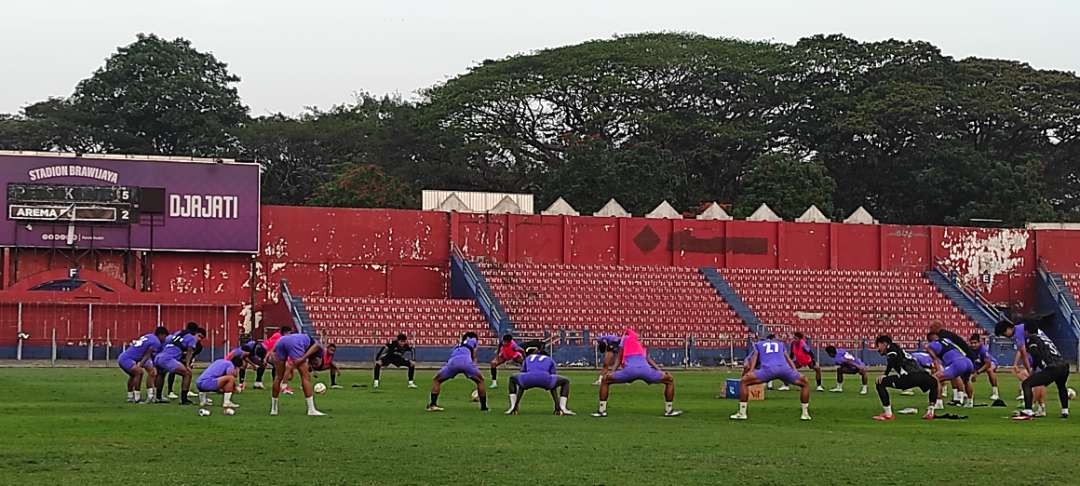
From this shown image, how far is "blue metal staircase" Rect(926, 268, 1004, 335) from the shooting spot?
2606 inches

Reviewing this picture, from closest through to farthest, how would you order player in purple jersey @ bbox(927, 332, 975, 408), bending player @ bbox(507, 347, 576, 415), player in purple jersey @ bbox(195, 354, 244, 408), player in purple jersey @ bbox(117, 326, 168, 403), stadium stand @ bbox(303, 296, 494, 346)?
player in purple jersey @ bbox(195, 354, 244, 408) < bending player @ bbox(507, 347, 576, 415) < player in purple jersey @ bbox(927, 332, 975, 408) < player in purple jersey @ bbox(117, 326, 168, 403) < stadium stand @ bbox(303, 296, 494, 346)

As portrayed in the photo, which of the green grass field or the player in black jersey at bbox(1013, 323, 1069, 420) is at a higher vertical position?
the player in black jersey at bbox(1013, 323, 1069, 420)

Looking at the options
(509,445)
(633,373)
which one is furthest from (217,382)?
(509,445)

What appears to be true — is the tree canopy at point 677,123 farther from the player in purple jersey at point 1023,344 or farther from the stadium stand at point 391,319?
the player in purple jersey at point 1023,344

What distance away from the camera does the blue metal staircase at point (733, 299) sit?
205 ft

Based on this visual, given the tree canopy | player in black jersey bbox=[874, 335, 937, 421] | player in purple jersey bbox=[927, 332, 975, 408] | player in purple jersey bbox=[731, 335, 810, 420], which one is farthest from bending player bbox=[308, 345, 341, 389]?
the tree canopy

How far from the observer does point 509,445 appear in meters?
19.5

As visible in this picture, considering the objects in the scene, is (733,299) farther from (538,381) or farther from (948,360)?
(538,381)

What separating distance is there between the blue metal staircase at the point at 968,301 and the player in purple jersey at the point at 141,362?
145ft

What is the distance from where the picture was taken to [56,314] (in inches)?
2210

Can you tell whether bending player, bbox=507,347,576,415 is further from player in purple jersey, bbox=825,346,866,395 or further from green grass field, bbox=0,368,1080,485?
player in purple jersey, bbox=825,346,866,395

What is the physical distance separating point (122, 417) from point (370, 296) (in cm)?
4134

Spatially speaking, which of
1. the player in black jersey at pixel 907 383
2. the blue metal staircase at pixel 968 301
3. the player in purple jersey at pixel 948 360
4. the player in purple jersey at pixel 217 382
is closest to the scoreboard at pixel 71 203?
the blue metal staircase at pixel 968 301

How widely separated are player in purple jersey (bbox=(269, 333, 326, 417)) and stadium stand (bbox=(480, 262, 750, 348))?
1278 inches
